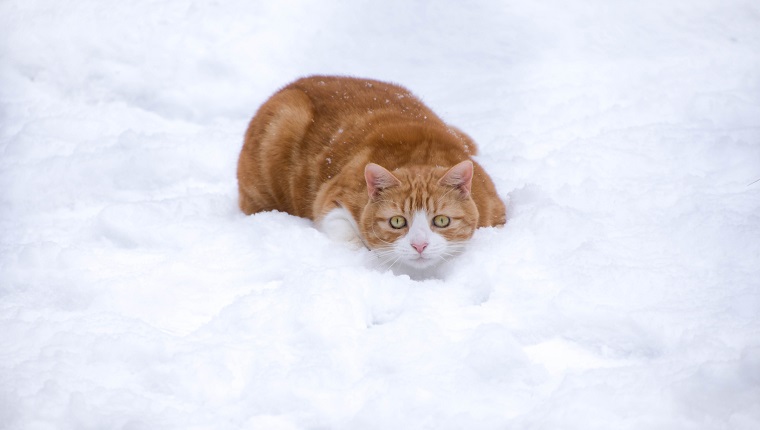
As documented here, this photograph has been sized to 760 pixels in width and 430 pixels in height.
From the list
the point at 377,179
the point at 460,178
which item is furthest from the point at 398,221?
the point at 460,178

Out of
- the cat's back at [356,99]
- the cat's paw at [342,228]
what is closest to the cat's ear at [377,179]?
the cat's paw at [342,228]

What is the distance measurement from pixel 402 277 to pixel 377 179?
1.79 feet

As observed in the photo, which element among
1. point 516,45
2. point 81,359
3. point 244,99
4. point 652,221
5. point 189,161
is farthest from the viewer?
point 516,45

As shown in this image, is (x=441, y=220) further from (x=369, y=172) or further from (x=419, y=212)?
(x=369, y=172)

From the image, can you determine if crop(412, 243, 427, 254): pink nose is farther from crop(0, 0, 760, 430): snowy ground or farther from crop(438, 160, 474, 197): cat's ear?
crop(438, 160, 474, 197): cat's ear

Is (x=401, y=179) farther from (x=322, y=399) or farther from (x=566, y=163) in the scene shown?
(x=322, y=399)

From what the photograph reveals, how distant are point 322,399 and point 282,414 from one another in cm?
13

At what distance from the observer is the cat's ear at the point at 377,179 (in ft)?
11.1

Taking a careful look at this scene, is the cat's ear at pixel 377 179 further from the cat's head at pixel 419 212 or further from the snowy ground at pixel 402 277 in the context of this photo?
the snowy ground at pixel 402 277

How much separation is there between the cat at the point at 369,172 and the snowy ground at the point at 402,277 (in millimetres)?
170

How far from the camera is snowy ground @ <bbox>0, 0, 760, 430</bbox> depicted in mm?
2301

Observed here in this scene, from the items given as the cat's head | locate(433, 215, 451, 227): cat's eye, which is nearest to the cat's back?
the cat's head

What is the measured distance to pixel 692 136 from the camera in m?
4.38

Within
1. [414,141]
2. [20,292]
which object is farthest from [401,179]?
[20,292]
